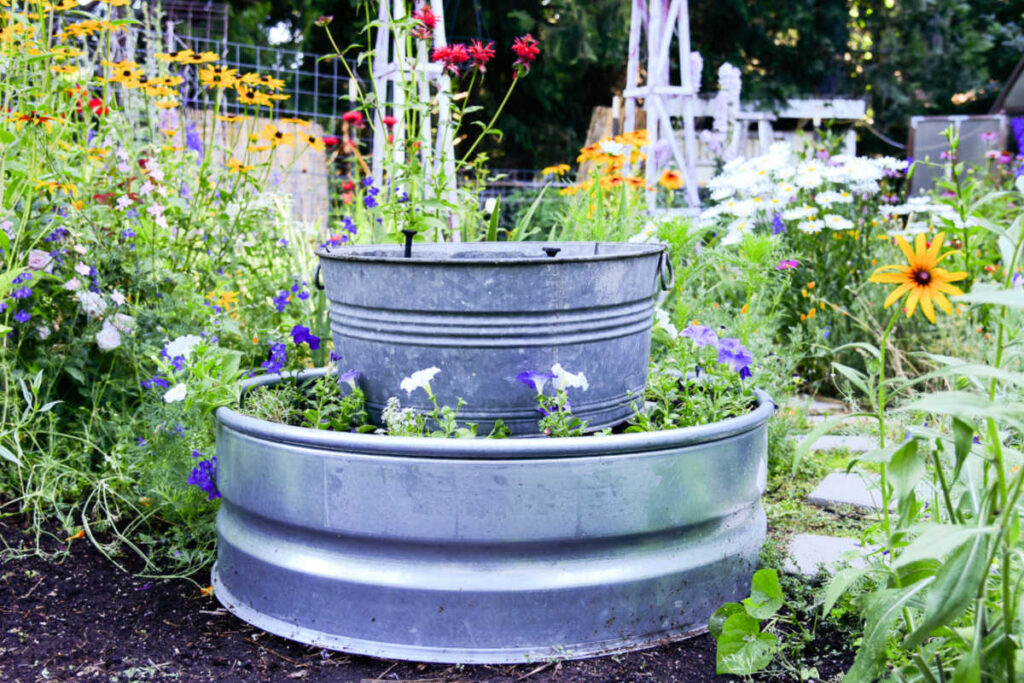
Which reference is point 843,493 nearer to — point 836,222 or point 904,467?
point 836,222

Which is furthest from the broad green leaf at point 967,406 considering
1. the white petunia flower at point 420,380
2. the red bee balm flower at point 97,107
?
the red bee balm flower at point 97,107

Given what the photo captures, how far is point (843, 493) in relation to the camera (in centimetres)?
274

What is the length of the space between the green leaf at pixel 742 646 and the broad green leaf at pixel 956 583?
1.88 ft

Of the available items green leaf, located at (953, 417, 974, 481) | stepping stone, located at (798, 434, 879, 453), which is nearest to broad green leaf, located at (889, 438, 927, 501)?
green leaf, located at (953, 417, 974, 481)

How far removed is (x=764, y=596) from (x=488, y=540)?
51 centimetres

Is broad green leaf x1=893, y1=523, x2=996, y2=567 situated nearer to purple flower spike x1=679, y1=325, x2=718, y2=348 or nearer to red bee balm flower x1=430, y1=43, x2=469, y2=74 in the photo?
purple flower spike x1=679, y1=325, x2=718, y2=348

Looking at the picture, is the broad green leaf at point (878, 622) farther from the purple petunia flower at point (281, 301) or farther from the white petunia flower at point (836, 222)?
the white petunia flower at point (836, 222)

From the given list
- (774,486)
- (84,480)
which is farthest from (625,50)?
(84,480)

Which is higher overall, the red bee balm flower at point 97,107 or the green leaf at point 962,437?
the red bee balm flower at point 97,107

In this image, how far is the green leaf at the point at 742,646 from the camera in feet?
5.41

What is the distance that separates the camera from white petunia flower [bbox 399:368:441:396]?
1.88 metres

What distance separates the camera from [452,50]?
2.44 meters

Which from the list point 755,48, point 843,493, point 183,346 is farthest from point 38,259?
point 755,48

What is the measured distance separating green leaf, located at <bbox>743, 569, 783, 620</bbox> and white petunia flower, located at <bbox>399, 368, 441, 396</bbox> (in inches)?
28.7
